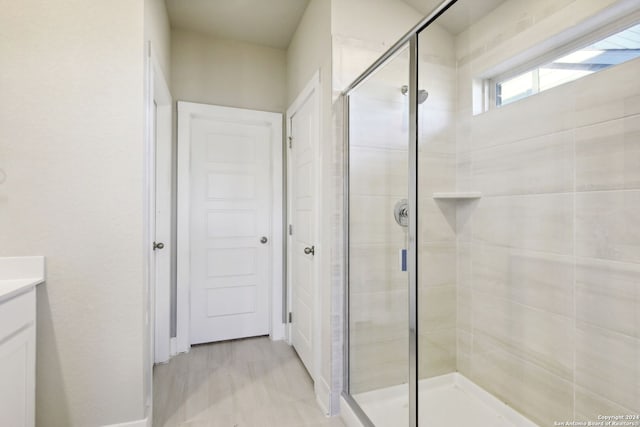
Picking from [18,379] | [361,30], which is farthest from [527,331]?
[18,379]

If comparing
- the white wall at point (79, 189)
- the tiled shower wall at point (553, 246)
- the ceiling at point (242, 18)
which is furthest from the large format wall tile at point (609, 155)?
the white wall at point (79, 189)

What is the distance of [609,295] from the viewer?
1258 millimetres

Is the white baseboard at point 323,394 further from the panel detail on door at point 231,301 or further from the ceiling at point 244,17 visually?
the ceiling at point 244,17

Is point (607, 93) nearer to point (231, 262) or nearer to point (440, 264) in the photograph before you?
point (440, 264)

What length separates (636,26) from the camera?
1.14 metres

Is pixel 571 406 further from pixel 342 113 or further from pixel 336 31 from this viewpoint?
pixel 336 31

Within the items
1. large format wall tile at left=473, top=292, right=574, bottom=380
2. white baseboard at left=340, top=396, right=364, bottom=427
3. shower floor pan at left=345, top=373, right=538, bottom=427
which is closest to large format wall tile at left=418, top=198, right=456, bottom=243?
large format wall tile at left=473, top=292, right=574, bottom=380

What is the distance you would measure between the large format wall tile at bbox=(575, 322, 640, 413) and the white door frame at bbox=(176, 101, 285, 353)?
2.09 metres

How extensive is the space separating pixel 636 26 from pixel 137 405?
2.70 metres

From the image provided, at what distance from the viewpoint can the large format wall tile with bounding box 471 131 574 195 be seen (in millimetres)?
1413

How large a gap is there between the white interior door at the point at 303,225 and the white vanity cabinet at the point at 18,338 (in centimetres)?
139

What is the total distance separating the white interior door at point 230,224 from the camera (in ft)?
8.59

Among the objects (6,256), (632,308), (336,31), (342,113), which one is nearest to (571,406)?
(632,308)

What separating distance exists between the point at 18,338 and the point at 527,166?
7.91ft
